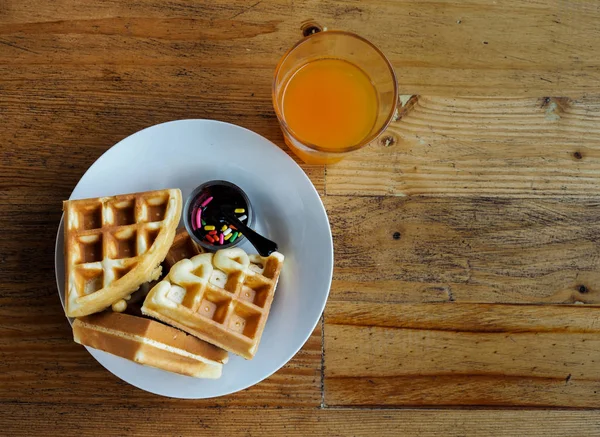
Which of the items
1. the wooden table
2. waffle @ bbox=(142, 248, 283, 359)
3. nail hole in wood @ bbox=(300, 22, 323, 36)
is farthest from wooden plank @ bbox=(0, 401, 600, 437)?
nail hole in wood @ bbox=(300, 22, 323, 36)

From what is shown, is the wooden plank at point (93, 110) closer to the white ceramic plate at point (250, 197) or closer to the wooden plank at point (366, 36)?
the wooden plank at point (366, 36)

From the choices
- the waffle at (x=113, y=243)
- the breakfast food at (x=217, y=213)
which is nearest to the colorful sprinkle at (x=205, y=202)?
the breakfast food at (x=217, y=213)

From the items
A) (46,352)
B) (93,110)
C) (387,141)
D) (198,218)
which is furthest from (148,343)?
(387,141)

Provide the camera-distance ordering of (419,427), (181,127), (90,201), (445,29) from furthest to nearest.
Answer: (445,29), (419,427), (181,127), (90,201)

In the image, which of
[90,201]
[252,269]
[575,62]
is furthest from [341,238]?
[575,62]

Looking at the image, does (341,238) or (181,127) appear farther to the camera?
(341,238)

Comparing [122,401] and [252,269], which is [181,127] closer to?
[252,269]

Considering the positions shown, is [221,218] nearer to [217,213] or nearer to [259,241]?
[217,213]

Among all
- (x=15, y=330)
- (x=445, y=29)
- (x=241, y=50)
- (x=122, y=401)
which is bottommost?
(x=122, y=401)
